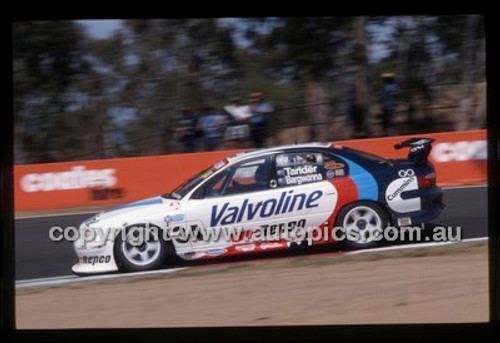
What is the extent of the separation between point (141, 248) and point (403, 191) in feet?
9.80

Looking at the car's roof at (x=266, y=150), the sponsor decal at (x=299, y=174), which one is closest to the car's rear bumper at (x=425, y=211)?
the sponsor decal at (x=299, y=174)

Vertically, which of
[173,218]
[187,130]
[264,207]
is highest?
[187,130]

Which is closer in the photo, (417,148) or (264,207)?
(264,207)

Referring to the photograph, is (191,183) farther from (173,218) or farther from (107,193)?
(107,193)

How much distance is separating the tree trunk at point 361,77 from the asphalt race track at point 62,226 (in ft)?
5.35

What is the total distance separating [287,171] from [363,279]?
1522 mm

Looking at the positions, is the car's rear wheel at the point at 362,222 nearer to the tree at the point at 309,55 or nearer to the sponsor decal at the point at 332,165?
the sponsor decal at the point at 332,165

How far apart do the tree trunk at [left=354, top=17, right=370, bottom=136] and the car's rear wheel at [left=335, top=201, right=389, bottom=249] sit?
1866 mm

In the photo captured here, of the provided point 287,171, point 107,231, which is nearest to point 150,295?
point 107,231

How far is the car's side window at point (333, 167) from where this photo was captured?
885 cm

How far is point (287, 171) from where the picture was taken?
8.77 m

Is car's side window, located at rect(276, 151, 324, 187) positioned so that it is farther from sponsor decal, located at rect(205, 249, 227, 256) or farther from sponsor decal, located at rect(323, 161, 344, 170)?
sponsor decal, located at rect(205, 249, 227, 256)

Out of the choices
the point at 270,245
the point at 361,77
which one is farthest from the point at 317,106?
the point at 270,245

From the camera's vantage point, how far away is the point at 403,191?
29.3 ft
